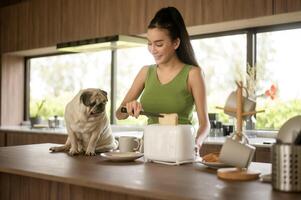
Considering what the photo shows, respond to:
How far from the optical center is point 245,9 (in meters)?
3.17

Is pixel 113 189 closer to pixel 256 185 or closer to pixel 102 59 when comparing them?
pixel 256 185

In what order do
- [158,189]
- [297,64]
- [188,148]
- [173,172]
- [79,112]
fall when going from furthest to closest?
[297,64] < [79,112] < [188,148] < [173,172] < [158,189]

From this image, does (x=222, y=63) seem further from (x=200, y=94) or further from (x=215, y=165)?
(x=215, y=165)

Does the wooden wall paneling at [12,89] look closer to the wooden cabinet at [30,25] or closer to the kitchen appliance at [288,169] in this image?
the wooden cabinet at [30,25]

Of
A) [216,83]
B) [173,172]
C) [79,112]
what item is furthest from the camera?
[216,83]

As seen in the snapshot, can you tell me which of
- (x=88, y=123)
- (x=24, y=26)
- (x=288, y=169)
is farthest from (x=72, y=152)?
(x=24, y=26)

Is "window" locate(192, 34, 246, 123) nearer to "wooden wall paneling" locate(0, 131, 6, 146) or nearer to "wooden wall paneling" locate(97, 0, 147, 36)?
"wooden wall paneling" locate(97, 0, 147, 36)

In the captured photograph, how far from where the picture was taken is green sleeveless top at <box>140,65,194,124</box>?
1938 mm

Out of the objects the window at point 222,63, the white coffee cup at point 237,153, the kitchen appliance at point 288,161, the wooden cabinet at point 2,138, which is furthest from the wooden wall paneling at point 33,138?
the kitchen appliance at point 288,161

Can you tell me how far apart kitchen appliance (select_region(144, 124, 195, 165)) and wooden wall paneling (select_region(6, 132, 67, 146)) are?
2.75m

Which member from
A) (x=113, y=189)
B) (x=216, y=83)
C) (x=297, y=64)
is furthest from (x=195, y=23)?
(x=113, y=189)

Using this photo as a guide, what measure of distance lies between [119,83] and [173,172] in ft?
11.0

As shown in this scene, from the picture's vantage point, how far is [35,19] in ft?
16.3

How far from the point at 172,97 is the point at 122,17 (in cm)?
224
